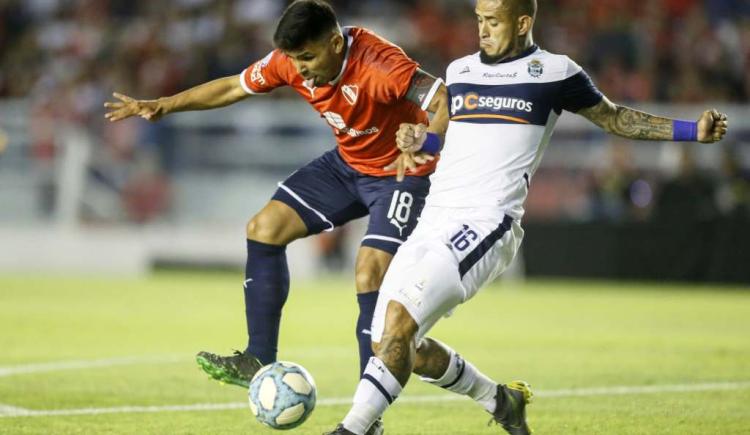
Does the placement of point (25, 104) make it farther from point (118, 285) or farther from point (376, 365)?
point (376, 365)

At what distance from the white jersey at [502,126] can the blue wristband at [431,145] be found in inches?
9.1

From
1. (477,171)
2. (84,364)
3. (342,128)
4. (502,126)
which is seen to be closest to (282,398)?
(477,171)

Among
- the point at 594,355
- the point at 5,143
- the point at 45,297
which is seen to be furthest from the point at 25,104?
the point at 594,355

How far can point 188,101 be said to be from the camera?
24.0ft

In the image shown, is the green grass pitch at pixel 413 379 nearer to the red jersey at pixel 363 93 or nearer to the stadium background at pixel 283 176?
the stadium background at pixel 283 176

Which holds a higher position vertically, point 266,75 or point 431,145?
point 266,75

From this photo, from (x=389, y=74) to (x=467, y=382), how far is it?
170cm

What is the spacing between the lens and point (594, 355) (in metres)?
10.3

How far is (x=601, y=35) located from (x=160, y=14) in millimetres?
8715

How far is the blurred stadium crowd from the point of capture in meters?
19.3

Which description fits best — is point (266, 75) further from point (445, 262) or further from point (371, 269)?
point (445, 262)

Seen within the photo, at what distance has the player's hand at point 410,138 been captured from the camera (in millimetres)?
5559

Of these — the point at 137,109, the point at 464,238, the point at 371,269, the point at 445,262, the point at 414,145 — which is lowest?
the point at 371,269

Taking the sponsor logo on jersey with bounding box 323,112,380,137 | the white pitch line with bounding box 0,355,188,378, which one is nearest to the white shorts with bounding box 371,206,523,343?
the sponsor logo on jersey with bounding box 323,112,380,137
